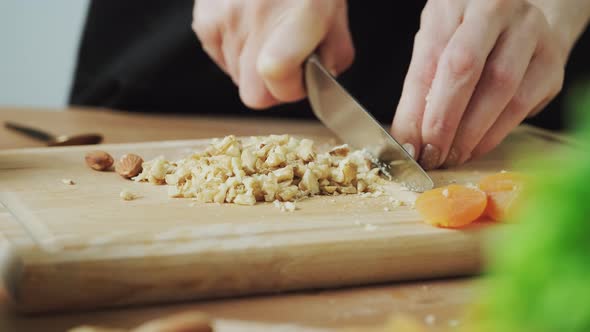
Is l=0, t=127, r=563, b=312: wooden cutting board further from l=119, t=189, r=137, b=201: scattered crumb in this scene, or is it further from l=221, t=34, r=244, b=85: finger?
l=221, t=34, r=244, b=85: finger

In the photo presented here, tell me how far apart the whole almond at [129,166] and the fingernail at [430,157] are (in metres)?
0.57

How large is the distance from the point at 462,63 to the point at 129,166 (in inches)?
26.6

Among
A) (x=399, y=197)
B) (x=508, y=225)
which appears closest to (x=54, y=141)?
(x=399, y=197)

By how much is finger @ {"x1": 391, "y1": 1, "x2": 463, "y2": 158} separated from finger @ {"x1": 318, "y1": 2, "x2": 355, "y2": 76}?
0.36 metres

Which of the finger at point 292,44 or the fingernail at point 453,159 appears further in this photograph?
the finger at point 292,44

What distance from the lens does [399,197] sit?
4.35ft

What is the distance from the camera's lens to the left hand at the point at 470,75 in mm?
1445

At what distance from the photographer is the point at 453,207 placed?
1138 mm

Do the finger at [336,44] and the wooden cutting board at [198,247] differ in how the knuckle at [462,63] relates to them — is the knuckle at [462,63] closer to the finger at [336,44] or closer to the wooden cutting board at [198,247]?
the wooden cutting board at [198,247]

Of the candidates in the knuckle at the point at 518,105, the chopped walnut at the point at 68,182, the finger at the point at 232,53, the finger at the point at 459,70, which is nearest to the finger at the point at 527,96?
the knuckle at the point at 518,105

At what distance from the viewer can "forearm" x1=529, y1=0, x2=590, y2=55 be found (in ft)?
5.54

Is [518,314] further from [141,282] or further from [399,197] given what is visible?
[399,197]

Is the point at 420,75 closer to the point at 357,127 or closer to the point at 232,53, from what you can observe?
the point at 357,127

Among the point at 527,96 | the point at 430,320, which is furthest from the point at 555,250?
the point at 527,96
